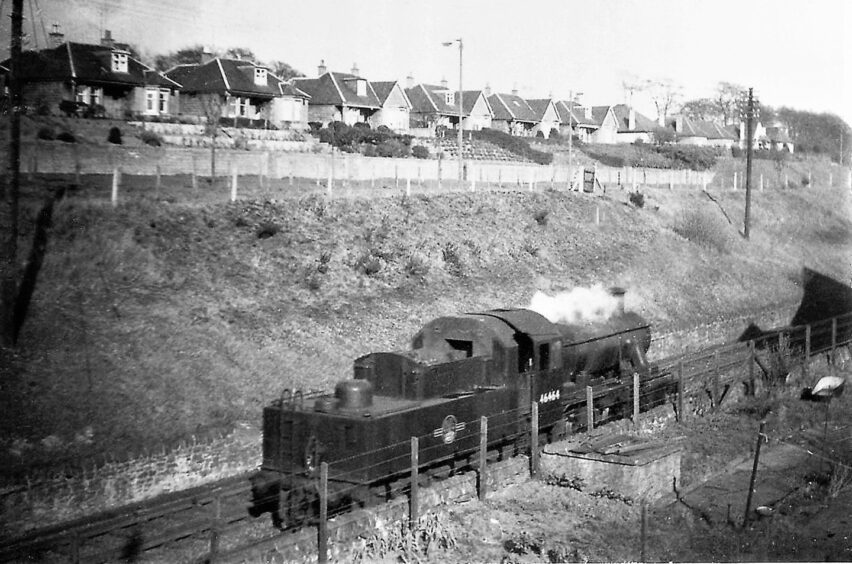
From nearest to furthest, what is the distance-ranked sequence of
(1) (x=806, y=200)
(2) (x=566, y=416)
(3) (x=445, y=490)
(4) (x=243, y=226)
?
(3) (x=445, y=490) < (2) (x=566, y=416) < (4) (x=243, y=226) < (1) (x=806, y=200)

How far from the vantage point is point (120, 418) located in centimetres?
1830

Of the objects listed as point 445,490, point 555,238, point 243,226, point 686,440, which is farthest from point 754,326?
point 445,490

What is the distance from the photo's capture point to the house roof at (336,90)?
194 ft

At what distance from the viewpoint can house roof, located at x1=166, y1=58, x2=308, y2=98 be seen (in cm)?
3375

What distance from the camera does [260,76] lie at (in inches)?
1599

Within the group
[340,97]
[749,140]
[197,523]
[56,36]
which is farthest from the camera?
[340,97]

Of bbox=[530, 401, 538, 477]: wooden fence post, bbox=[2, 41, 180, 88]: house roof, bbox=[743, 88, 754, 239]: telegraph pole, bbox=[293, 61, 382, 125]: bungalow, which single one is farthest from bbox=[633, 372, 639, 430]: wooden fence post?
bbox=[293, 61, 382, 125]: bungalow

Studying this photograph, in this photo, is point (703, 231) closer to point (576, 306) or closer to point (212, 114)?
point (212, 114)

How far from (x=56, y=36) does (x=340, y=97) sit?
38.8m

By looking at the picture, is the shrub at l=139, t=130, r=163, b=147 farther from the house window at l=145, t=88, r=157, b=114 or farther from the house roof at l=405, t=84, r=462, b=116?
the house roof at l=405, t=84, r=462, b=116

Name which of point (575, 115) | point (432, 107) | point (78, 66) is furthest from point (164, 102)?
point (575, 115)

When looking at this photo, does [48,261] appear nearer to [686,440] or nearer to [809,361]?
[686,440]

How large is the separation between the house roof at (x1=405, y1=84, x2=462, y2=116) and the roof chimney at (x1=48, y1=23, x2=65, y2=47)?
47.6 m

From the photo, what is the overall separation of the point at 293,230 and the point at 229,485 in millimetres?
12739
